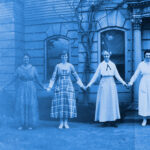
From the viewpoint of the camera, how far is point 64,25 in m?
10.5

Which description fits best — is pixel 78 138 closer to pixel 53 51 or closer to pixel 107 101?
pixel 107 101

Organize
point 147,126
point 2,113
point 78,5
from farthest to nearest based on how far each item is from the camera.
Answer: point 78,5
point 2,113
point 147,126

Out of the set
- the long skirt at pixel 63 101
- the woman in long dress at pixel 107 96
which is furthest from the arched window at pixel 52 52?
the woman in long dress at pixel 107 96

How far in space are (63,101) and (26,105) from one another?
3.10 ft

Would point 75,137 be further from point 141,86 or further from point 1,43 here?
point 1,43

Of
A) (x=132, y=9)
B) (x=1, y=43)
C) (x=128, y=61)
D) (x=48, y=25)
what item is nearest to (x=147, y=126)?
(x=128, y=61)

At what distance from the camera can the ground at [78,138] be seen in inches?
202

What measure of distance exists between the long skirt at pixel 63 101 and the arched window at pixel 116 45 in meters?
3.30

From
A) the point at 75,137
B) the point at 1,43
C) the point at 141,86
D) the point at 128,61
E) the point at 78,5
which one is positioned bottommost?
the point at 75,137

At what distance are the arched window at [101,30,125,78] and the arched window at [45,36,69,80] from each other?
6.10 feet

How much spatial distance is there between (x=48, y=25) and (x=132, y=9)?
3639mm

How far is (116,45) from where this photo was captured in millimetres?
9703

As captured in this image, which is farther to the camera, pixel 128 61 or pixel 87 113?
pixel 128 61

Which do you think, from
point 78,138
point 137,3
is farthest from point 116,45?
point 78,138
